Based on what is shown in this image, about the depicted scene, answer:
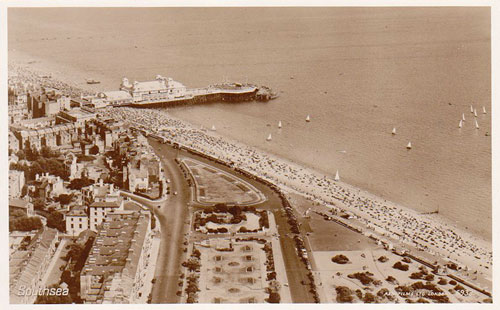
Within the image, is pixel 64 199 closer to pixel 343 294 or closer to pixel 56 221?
pixel 56 221

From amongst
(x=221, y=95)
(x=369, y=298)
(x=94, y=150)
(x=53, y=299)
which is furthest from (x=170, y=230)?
(x=221, y=95)

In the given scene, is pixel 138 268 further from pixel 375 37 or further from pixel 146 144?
pixel 375 37

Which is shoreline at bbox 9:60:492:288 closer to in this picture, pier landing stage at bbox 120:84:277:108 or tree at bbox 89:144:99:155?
tree at bbox 89:144:99:155

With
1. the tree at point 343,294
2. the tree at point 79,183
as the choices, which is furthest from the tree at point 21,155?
the tree at point 343,294

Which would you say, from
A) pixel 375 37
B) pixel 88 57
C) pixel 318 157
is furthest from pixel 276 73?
pixel 318 157

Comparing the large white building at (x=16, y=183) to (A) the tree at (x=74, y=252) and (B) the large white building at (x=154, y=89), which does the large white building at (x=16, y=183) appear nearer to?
(A) the tree at (x=74, y=252)
